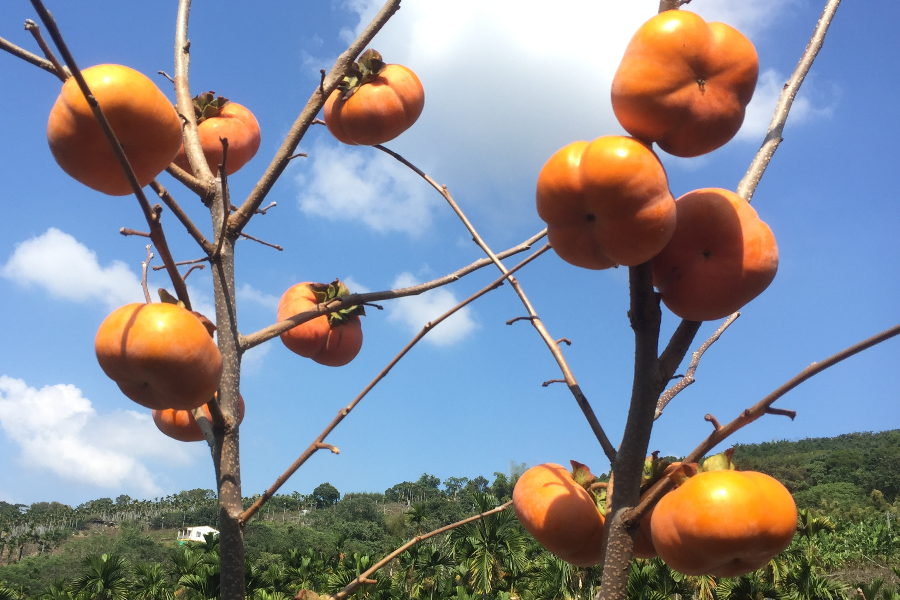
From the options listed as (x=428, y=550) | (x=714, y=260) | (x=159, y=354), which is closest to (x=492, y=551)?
(x=428, y=550)

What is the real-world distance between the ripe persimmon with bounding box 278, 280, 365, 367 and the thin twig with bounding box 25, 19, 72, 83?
1.28 meters

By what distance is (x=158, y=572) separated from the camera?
76.7 feet

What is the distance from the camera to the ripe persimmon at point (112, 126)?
123 cm

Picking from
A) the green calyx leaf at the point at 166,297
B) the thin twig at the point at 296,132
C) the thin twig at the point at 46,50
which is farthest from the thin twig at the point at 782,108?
the thin twig at the point at 46,50

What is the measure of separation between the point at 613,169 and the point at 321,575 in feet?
92.2

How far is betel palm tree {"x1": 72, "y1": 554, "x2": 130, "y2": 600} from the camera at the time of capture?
20.4 m

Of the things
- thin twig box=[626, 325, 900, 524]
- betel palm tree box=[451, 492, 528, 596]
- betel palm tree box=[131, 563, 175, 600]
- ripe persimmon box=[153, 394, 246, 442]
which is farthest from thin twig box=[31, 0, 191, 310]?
betel palm tree box=[131, 563, 175, 600]

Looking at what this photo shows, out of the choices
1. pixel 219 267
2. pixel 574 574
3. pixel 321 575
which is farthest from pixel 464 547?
pixel 219 267

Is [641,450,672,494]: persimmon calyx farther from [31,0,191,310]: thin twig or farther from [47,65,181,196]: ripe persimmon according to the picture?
[47,65,181,196]: ripe persimmon

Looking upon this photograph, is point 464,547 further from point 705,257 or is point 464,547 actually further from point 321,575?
point 705,257

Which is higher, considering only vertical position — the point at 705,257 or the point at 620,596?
the point at 705,257

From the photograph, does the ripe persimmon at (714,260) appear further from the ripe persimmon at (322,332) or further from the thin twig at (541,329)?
the ripe persimmon at (322,332)

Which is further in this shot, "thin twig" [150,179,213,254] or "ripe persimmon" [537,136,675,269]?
"thin twig" [150,179,213,254]

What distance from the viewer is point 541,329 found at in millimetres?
1447
